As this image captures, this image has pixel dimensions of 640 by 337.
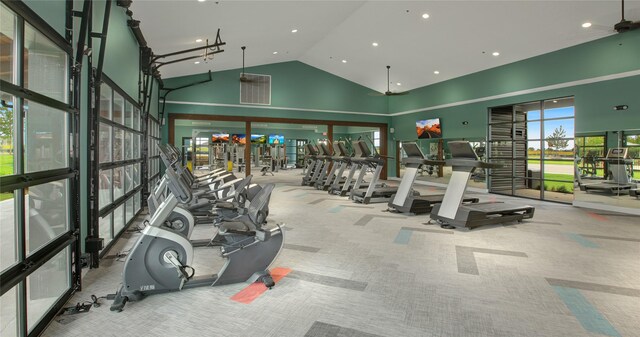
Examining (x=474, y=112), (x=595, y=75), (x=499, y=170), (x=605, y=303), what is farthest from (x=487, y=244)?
(x=474, y=112)

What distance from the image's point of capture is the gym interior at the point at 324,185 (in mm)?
2306

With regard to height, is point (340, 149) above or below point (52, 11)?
below

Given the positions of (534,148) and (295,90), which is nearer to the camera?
(534,148)

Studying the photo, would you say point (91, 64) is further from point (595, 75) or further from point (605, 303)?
point (595, 75)

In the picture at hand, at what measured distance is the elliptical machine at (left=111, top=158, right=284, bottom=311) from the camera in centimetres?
257

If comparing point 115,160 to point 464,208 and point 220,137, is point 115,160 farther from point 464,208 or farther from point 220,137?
point 220,137

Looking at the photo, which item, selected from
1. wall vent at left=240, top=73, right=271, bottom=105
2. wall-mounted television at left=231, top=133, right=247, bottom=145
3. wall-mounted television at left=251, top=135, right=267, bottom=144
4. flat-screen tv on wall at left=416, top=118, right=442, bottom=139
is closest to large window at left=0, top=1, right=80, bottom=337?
wall vent at left=240, top=73, right=271, bottom=105

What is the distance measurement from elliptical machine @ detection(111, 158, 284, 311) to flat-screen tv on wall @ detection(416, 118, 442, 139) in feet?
32.9

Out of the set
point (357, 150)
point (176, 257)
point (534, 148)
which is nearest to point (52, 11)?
point (176, 257)

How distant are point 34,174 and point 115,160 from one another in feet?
8.78

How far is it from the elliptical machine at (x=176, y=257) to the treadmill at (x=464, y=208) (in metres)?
3.34

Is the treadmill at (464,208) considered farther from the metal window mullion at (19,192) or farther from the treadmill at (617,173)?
the metal window mullion at (19,192)

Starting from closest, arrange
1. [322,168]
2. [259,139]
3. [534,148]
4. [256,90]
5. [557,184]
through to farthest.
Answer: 1. [534,148]
2. [557,184]
3. [322,168]
4. [256,90]
5. [259,139]

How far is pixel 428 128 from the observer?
1221 cm
